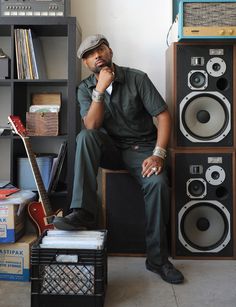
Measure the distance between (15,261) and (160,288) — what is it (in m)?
0.66

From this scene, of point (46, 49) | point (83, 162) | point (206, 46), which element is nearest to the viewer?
point (83, 162)

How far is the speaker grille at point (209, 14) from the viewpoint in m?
1.73

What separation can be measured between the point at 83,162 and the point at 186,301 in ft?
2.31

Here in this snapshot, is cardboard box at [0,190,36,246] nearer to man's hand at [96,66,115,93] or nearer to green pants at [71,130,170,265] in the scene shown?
green pants at [71,130,170,265]

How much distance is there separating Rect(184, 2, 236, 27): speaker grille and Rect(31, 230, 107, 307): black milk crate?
1166 mm

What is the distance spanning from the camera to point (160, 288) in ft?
4.89

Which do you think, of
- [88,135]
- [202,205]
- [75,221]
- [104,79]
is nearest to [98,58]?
[104,79]

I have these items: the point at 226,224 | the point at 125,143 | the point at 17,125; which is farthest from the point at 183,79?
the point at 17,125

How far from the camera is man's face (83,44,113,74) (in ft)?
5.76

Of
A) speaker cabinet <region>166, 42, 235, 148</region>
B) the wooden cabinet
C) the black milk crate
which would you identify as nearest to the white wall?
the wooden cabinet

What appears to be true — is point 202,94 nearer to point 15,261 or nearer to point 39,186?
point 39,186

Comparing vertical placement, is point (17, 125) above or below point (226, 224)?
above

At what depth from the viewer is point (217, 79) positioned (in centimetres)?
183

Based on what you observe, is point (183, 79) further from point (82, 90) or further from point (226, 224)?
point (226, 224)
